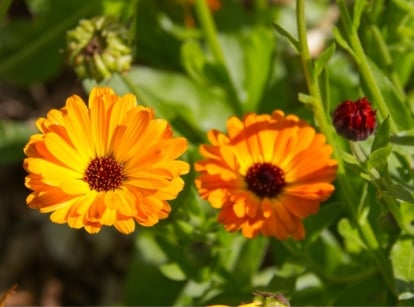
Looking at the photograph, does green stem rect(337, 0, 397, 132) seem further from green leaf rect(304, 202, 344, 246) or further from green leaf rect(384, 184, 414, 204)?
green leaf rect(304, 202, 344, 246)

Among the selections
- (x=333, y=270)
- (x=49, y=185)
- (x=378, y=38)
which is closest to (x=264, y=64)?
(x=378, y=38)

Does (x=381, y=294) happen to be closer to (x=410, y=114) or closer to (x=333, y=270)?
(x=333, y=270)

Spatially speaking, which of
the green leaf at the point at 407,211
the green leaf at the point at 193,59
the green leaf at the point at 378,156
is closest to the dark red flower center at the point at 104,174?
the green leaf at the point at 378,156

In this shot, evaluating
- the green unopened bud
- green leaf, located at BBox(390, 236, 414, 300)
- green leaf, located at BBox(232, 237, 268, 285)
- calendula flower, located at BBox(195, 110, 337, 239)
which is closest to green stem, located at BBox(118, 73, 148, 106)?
the green unopened bud

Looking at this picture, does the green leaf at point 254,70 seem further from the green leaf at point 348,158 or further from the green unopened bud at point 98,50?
the green leaf at point 348,158

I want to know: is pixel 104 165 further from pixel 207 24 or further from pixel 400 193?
pixel 207 24

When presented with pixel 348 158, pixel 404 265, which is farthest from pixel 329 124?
pixel 404 265
